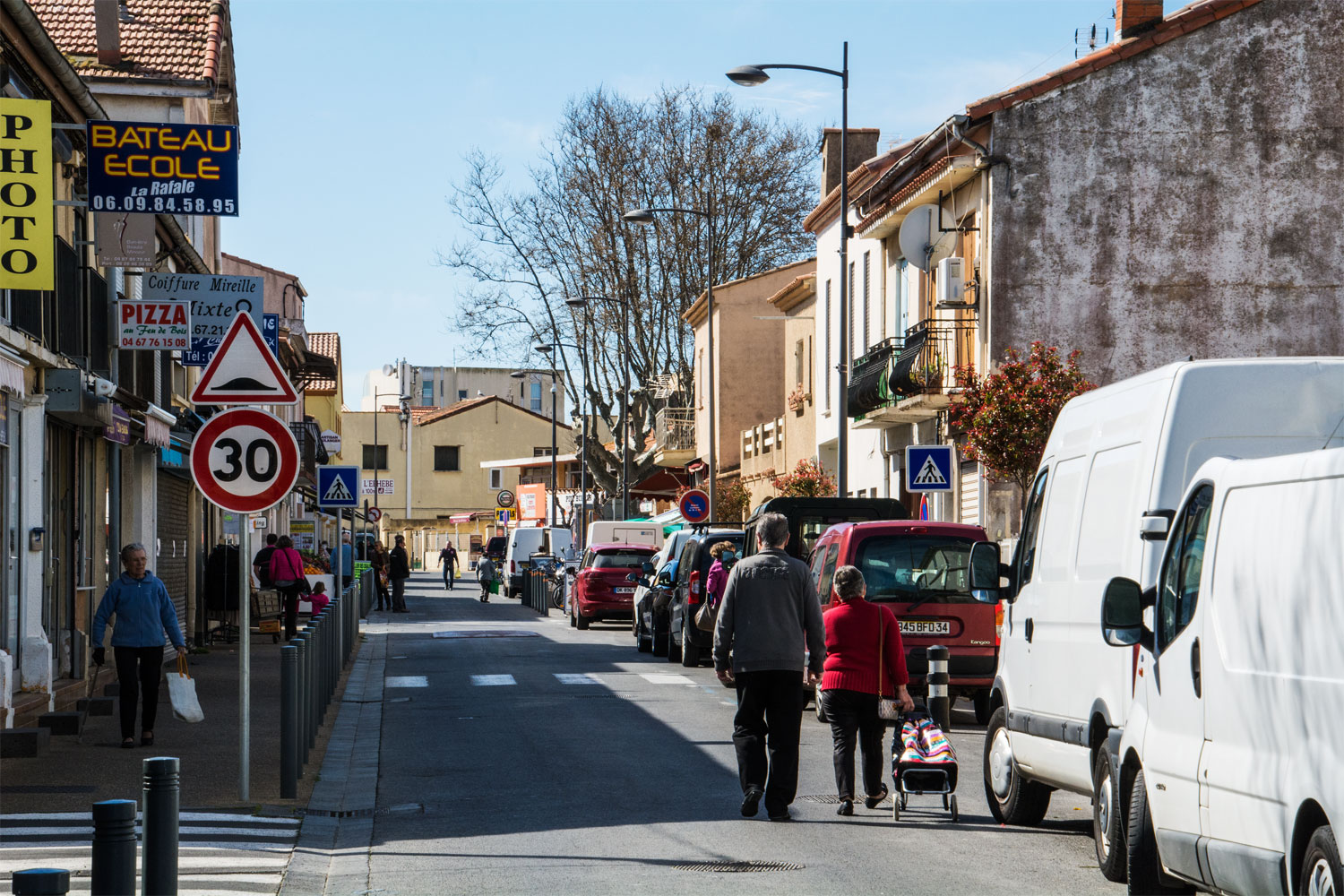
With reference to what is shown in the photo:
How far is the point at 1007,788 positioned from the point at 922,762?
50cm

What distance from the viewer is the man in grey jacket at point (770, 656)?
11.0 m

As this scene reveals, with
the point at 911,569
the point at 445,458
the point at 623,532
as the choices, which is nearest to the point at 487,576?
the point at 623,532

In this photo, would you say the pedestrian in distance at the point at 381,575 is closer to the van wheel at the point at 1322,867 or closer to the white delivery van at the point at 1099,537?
the white delivery van at the point at 1099,537

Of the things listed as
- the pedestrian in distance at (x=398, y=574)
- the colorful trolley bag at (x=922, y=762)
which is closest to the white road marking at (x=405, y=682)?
the colorful trolley bag at (x=922, y=762)

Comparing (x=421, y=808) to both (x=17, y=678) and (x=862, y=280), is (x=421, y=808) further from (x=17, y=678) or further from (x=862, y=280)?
(x=862, y=280)

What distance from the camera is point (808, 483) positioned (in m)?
37.2

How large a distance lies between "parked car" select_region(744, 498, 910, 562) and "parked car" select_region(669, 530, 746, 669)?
1128mm

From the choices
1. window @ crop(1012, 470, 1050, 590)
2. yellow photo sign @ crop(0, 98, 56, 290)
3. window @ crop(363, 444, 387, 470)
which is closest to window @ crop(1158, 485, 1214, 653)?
window @ crop(1012, 470, 1050, 590)

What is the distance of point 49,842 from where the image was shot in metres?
9.85

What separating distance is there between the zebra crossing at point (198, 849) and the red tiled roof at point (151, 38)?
20.4m

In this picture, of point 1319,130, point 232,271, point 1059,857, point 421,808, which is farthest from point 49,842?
point 232,271

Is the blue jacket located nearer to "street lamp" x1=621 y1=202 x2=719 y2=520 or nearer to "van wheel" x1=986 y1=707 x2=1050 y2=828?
"van wheel" x1=986 y1=707 x2=1050 y2=828

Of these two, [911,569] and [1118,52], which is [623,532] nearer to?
[1118,52]

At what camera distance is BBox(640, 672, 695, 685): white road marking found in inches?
872
